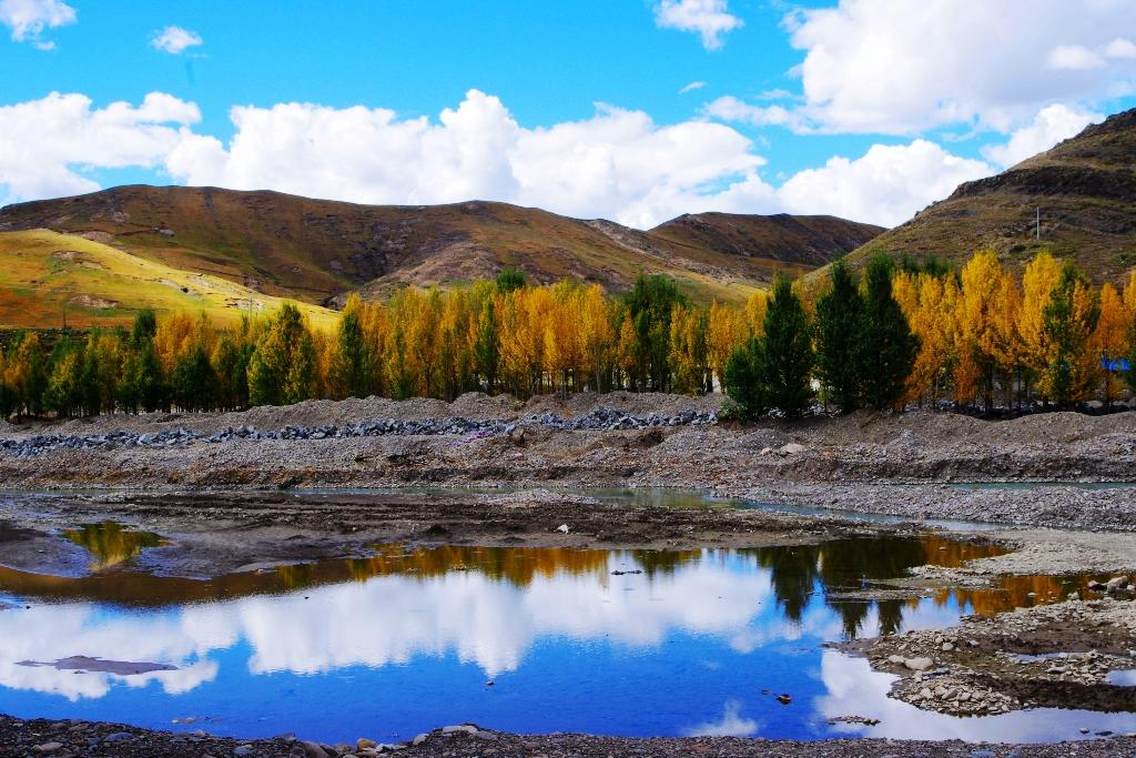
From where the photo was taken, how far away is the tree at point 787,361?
175 ft

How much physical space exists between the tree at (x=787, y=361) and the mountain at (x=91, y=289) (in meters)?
95.1

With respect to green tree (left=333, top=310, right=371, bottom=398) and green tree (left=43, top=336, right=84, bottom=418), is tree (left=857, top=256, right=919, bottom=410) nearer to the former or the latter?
green tree (left=333, top=310, right=371, bottom=398)

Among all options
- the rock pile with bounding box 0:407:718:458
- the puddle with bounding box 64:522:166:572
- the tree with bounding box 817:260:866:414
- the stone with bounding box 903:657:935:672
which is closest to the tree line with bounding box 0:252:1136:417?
the tree with bounding box 817:260:866:414

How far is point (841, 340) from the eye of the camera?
54.2 m

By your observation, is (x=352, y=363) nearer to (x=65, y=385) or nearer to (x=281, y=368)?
(x=281, y=368)

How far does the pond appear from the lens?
14.3 meters

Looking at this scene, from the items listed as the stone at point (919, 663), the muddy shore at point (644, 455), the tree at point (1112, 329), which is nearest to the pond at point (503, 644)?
the stone at point (919, 663)

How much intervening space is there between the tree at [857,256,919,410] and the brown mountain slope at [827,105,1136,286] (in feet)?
223

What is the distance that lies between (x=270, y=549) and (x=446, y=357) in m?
51.1

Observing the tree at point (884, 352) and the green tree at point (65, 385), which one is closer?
the tree at point (884, 352)

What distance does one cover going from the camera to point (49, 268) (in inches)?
6486

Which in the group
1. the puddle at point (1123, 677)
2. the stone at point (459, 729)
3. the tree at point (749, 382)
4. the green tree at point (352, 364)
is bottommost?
the stone at point (459, 729)

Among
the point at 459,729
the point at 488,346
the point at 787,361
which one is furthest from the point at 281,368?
the point at 459,729

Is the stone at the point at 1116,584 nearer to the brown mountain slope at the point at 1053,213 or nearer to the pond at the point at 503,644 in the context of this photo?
the pond at the point at 503,644
